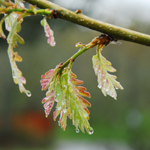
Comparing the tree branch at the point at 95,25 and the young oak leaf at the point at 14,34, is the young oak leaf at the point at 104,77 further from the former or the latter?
the young oak leaf at the point at 14,34

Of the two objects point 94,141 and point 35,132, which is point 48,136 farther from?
point 94,141

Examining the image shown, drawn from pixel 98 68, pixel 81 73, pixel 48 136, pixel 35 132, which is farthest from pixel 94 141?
pixel 98 68

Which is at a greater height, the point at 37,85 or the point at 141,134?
the point at 37,85

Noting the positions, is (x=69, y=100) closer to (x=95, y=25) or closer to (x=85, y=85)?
(x=95, y=25)

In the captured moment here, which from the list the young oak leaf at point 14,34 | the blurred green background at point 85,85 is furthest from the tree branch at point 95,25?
the blurred green background at point 85,85

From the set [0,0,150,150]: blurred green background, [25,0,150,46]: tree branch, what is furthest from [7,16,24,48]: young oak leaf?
[0,0,150,150]: blurred green background

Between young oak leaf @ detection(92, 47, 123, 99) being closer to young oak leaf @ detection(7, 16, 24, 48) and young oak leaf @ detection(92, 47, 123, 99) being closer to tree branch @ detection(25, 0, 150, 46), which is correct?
tree branch @ detection(25, 0, 150, 46)

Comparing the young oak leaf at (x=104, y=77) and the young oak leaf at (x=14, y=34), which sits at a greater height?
the young oak leaf at (x=14, y=34)

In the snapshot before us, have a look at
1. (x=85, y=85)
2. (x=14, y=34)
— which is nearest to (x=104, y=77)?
(x=14, y=34)
